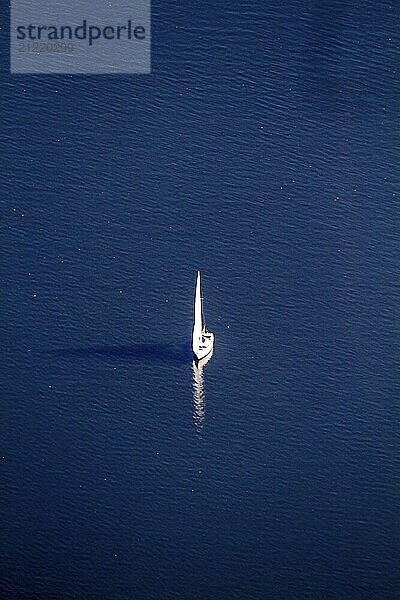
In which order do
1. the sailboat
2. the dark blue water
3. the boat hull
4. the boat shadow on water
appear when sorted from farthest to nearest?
the boat shadow on water
the sailboat
the boat hull
the dark blue water

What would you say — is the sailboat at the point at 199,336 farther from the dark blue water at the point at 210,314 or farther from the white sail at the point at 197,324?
the dark blue water at the point at 210,314

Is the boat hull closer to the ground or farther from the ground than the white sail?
closer to the ground

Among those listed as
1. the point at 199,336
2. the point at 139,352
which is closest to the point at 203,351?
the point at 199,336

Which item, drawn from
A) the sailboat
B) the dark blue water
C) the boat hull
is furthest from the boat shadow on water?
the sailboat

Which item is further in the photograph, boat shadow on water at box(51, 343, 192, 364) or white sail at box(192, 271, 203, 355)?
boat shadow on water at box(51, 343, 192, 364)

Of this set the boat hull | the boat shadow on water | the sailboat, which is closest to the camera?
the boat hull

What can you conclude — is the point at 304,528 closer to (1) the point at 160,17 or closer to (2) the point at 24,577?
(2) the point at 24,577

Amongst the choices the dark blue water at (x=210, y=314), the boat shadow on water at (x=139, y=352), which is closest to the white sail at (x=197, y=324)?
the boat shadow on water at (x=139, y=352)

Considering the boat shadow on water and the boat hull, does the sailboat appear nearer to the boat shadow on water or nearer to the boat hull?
the boat hull
